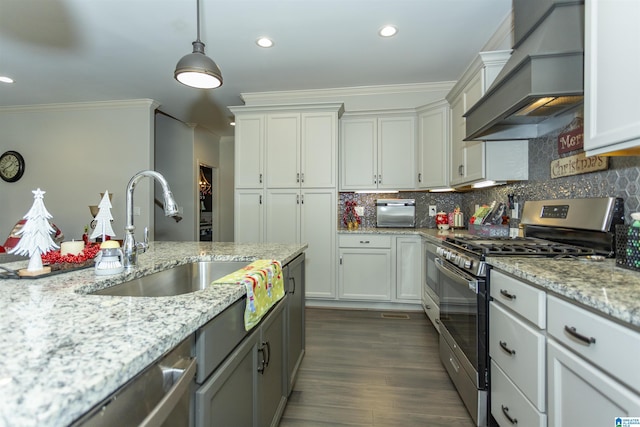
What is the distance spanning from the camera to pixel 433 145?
11.1 feet

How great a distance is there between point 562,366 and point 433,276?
5.76 ft

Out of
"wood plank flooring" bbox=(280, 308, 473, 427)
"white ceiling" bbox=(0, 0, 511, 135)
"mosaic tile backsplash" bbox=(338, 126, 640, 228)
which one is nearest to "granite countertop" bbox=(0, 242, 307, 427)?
"wood plank flooring" bbox=(280, 308, 473, 427)

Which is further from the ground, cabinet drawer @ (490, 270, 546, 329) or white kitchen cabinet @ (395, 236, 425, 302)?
cabinet drawer @ (490, 270, 546, 329)

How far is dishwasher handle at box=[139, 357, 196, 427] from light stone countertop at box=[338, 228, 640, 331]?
42.5 inches

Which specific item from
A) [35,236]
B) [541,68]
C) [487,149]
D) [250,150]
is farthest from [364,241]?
[35,236]

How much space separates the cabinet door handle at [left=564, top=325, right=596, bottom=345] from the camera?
875mm

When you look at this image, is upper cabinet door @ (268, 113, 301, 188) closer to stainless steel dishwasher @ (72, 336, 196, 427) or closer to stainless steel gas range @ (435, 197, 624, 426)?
stainless steel gas range @ (435, 197, 624, 426)

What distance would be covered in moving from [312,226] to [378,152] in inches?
48.4

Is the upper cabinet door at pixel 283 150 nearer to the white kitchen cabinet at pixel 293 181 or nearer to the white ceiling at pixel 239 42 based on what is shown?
the white kitchen cabinet at pixel 293 181

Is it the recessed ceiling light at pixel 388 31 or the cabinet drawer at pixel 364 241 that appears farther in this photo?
the cabinet drawer at pixel 364 241

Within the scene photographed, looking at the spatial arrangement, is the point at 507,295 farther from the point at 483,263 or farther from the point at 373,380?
the point at 373,380

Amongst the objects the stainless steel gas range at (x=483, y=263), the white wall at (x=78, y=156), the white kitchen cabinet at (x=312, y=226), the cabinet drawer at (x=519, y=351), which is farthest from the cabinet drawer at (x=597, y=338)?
the white wall at (x=78, y=156)

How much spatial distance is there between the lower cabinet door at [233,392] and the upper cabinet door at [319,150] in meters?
2.46

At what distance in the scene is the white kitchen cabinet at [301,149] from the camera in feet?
11.4
